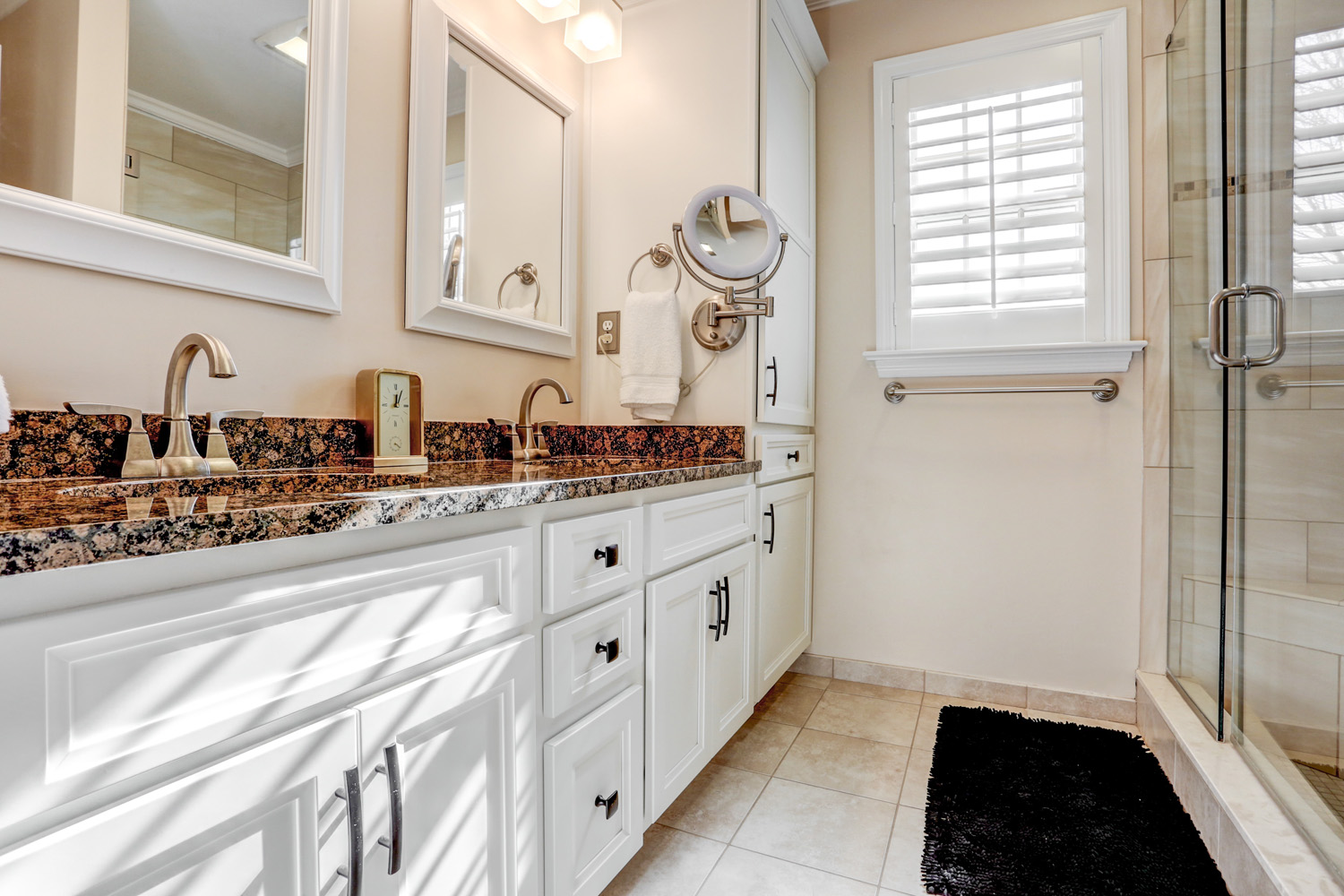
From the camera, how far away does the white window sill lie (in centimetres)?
209

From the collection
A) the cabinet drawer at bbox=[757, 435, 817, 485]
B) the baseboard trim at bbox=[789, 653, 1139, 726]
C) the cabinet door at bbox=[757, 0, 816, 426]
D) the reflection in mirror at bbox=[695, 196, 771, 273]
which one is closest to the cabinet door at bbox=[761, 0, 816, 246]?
the cabinet door at bbox=[757, 0, 816, 426]

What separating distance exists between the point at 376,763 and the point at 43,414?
725 mm

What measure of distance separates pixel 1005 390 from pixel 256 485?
2.10 m

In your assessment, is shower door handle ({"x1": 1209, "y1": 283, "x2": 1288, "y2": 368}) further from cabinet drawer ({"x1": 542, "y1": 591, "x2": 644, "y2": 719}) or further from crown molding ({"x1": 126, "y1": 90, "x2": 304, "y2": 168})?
crown molding ({"x1": 126, "y1": 90, "x2": 304, "y2": 168})

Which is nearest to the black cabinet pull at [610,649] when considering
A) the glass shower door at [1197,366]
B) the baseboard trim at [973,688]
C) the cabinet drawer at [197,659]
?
the cabinet drawer at [197,659]

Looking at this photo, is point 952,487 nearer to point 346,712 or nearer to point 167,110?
point 346,712

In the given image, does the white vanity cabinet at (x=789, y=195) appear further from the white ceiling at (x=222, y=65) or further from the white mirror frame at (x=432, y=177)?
the white ceiling at (x=222, y=65)

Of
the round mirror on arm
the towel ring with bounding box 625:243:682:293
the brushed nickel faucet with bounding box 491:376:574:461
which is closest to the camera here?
the brushed nickel faucet with bounding box 491:376:574:461

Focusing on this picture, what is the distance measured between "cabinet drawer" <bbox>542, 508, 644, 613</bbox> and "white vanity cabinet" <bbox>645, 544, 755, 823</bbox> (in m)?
0.11

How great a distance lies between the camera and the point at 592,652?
3.71ft

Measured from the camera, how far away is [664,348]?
6.22 feet

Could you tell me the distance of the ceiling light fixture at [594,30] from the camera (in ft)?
6.23

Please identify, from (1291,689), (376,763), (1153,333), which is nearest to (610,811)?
(376,763)

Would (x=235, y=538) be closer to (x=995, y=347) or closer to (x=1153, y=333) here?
(x=995, y=347)
